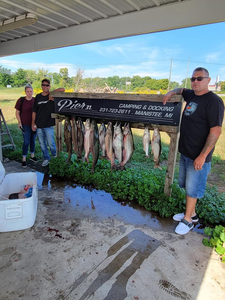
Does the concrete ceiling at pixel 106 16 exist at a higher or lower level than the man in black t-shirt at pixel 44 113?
higher

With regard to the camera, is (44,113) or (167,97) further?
(44,113)

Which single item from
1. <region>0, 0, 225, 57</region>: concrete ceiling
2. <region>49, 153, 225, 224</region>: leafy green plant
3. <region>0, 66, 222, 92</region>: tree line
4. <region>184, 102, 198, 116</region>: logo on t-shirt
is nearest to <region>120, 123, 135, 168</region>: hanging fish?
<region>49, 153, 225, 224</region>: leafy green plant

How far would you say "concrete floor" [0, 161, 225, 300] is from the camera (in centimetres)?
214

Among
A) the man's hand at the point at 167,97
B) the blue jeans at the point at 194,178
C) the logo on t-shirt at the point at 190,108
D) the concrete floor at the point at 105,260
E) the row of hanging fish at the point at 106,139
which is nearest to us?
the concrete floor at the point at 105,260

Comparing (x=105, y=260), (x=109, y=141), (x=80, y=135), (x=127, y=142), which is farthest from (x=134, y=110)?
(x=105, y=260)

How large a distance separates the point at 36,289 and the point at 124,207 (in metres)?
2.02

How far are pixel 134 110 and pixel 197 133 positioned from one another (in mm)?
1331

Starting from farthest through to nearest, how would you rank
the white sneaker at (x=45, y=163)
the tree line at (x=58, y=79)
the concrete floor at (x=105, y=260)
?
1. the tree line at (x=58, y=79)
2. the white sneaker at (x=45, y=163)
3. the concrete floor at (x=105, y=260)

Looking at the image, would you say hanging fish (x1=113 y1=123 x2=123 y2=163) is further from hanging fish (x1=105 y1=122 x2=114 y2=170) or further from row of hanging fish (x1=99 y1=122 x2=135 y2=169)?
hanging fish (x1=105 y1=122 x2=114 y2=170)

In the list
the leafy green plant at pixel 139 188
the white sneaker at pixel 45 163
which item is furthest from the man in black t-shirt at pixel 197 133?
the white sneaker at pixel 45 163

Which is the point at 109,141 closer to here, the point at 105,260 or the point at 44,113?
the point at 105,260

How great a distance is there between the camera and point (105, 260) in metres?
2.53

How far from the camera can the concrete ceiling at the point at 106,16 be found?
3578 mm

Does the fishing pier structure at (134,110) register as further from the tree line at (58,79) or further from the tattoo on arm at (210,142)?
the tree line at (58,79)
